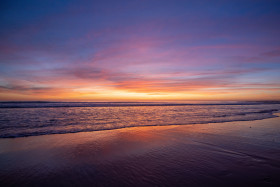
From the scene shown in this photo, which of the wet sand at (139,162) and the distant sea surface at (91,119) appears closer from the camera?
the wet sand at (139,162)

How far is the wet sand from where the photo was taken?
3.85 m

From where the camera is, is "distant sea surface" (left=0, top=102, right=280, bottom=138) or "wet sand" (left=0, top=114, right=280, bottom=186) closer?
"wet sand" (left=0, top=114, right=280, bottom=186)

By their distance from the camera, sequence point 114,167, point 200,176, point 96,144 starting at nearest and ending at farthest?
point 200,176, point 114,167, point 96,144

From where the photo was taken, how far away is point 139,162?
4.97 m

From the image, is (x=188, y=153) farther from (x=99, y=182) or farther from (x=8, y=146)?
(x=8, y=146)

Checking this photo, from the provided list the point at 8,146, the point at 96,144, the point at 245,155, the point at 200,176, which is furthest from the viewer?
the point at 96,144

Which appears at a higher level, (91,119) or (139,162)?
(91,119)

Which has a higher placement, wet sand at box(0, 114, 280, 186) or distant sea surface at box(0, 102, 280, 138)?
distant sea surface at box(0, 102, 280, 138)

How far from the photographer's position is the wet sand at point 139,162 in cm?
385

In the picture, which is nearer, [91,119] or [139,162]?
[139,162]

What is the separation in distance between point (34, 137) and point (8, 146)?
4.80ft

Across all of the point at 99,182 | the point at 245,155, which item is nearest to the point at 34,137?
the point at 99,182

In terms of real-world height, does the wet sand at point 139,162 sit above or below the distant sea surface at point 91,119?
below

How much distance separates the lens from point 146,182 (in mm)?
3764
